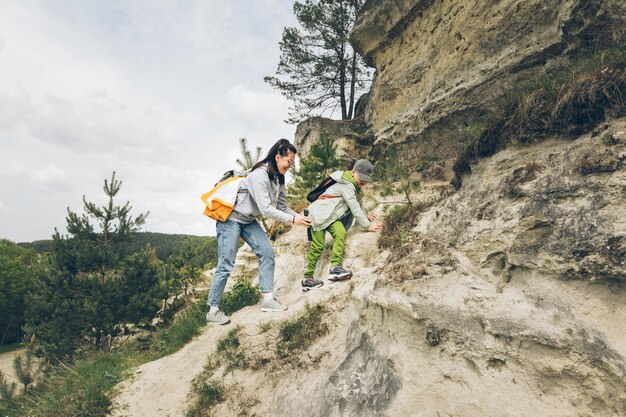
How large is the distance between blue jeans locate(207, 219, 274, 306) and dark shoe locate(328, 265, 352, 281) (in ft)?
2.82

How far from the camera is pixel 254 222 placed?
4758 mm

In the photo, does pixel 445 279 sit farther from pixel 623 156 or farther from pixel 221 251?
pixel 221 251

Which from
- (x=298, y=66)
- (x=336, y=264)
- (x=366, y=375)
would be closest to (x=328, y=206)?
(x=336, y=264)

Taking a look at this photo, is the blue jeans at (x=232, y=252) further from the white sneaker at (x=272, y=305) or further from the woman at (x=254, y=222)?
the white sneaker at (x=272, y=305)

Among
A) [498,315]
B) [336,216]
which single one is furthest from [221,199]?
[498,315]

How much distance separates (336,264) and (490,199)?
220 centimetres

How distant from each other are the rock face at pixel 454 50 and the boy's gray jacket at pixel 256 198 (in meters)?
4.77

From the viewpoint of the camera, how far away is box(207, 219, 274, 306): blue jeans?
445 cm

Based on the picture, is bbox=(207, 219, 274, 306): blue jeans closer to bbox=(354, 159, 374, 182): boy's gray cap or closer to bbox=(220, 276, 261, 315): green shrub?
bbox=(220, 276, 261, 315): green shrub

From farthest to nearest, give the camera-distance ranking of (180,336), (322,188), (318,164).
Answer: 1. (318,164)
2. (180,336)
3. (322,188)

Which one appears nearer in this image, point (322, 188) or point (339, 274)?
point (339, 274)

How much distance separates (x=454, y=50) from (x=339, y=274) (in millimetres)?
6426

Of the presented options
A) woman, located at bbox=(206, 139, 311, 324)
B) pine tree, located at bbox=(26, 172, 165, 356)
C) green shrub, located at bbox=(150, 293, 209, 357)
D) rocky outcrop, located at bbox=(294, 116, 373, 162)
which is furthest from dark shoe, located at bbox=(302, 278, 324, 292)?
pine tree, located at bbox=(26, 172, 165, 356)

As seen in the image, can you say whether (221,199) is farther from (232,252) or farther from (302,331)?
(302,331)
